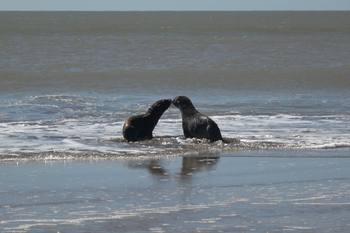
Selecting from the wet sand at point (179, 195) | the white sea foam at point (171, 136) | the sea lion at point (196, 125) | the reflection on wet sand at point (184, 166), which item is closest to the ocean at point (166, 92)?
the white sea foam at point (171, 136)

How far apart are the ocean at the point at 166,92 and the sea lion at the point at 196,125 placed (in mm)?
171

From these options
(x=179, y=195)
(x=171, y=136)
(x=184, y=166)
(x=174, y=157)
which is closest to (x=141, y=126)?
(x=171, y=136)

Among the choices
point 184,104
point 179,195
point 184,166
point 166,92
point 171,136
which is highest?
point 166,92

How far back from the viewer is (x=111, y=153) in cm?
660

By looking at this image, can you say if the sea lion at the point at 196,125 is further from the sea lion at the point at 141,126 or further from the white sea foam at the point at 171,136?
the sea lion at the point at 141,126

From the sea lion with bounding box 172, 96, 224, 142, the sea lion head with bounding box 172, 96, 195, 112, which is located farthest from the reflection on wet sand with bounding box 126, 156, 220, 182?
the sea lion head with bounding box 172, 96, 195, 112

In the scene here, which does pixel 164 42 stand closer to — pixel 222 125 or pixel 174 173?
pixel 222 125

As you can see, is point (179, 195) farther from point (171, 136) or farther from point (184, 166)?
point (171, 136)

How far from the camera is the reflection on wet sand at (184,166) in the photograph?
210 inches

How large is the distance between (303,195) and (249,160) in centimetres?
169

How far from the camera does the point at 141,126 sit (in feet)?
25.7

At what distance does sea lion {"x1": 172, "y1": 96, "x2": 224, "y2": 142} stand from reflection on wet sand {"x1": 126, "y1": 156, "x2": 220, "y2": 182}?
3.44 ft

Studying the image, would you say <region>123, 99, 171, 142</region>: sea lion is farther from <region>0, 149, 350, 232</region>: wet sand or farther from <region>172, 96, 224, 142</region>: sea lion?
<region>0, 149, 350, 232</region>: wet sand

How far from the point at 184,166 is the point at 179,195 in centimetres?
131
